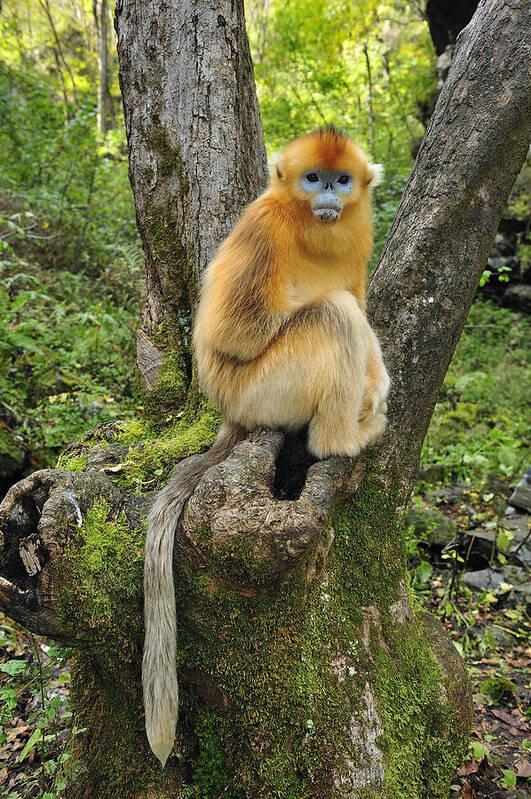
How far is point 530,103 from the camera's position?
2.61 metres

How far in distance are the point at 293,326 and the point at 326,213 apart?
1.79ft

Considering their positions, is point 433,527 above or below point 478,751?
below

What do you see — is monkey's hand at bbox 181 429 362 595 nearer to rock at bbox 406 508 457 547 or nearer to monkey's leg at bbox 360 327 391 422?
monkey's leg at bbox 360 327 391 422

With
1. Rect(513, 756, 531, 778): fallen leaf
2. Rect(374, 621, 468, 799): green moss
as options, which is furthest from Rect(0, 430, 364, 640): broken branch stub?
Rect(513, 756, 531, 778): fallen leaf

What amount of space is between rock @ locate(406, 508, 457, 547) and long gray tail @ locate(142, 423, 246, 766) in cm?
333

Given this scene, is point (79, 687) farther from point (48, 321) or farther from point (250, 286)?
point (48, 321)

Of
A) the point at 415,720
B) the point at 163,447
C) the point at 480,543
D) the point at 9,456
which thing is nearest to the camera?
the point at 415,720

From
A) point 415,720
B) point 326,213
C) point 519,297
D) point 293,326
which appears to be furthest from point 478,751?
point 519,297

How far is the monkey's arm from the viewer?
260 centimetres

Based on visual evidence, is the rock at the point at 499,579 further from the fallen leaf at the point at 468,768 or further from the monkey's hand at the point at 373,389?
the monkey's hand at the point at 373,389

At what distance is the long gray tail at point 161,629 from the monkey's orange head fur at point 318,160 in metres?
1.56

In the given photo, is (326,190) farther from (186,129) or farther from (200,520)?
(200,520)

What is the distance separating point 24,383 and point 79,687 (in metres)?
3.88

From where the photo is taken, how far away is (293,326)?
103 inches
